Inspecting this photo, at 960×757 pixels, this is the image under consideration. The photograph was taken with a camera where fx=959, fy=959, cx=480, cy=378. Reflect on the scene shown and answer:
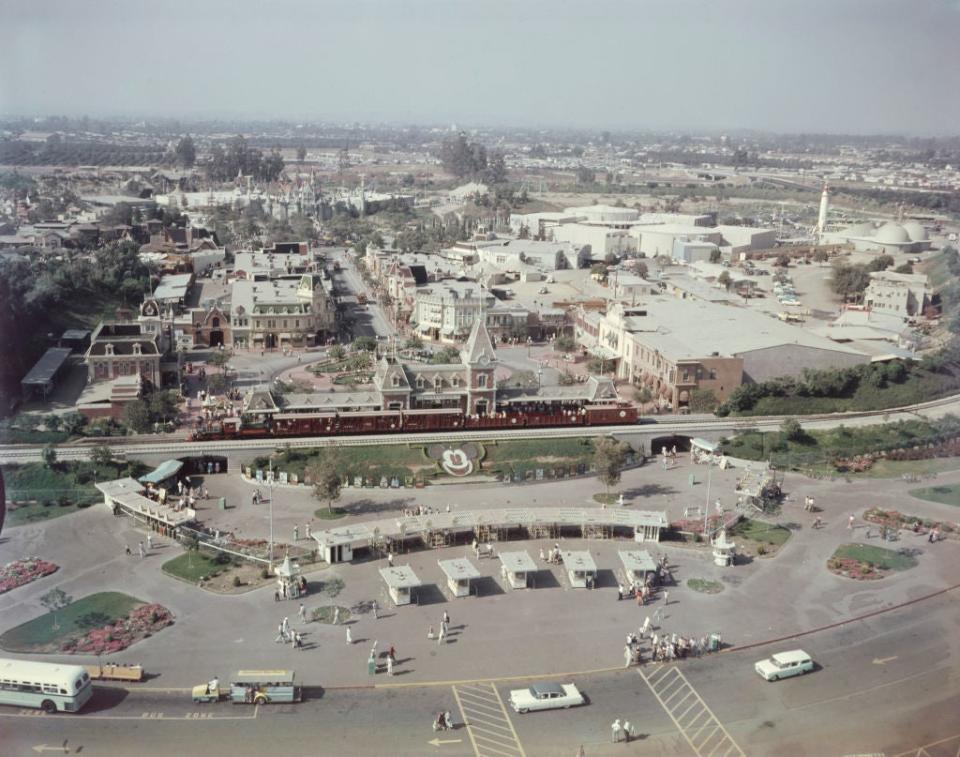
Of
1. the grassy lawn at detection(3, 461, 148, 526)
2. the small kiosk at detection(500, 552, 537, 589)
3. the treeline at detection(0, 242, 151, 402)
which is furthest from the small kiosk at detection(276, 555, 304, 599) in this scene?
the treeline at detection(0, 242, 151, 402)

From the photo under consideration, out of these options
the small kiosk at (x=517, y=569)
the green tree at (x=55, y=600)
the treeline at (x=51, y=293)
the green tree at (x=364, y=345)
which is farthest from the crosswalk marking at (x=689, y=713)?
the green tree at (x=364, y=345)

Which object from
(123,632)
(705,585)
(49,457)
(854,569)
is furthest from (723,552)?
(49,457)

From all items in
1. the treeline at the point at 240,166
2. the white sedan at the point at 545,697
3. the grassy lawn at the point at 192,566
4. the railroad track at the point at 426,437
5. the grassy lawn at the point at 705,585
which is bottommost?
the grassy lawn at the point at 192,566

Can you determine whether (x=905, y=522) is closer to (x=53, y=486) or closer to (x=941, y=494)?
(x=941, y=494)

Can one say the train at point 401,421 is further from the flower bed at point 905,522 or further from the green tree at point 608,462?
the flower bed at point 905,522

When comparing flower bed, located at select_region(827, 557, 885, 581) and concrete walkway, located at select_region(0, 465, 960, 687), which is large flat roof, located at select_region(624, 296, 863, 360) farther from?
flower bed, located at select_region(827, 557, 885, 581)
